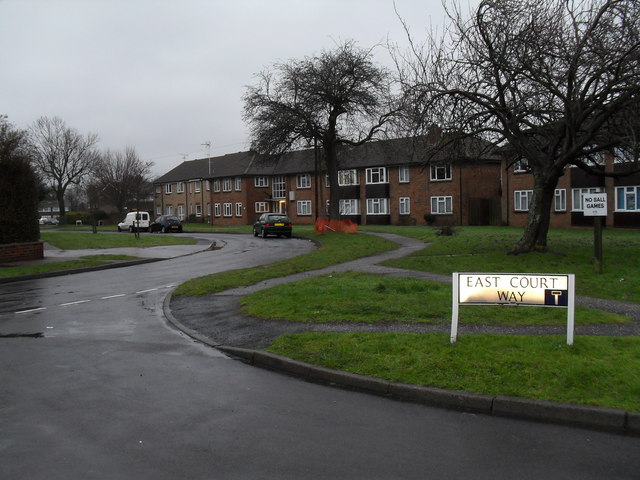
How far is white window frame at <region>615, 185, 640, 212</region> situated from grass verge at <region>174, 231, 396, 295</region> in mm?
18049

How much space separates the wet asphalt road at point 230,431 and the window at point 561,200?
3668 cm

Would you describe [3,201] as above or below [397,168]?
below

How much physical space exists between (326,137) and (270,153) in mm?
3776

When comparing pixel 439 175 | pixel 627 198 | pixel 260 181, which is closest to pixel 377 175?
pixel 439 175

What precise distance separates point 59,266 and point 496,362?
18.4 m

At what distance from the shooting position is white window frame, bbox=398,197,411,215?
167 ft

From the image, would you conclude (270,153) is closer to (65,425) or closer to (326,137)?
(326,137)

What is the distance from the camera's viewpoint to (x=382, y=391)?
20.3 ft

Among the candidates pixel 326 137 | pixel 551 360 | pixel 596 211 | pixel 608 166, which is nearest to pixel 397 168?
pixel 326 137

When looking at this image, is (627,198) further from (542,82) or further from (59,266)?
(59,266)

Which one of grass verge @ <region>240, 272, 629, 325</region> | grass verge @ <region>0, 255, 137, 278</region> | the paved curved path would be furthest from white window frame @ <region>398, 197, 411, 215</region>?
grass verge @ <region>240, 272, 629, 325</region>

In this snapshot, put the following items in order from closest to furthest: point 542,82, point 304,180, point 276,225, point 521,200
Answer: point 542,82 → point 276,225 → point 521,200 → point 304,180

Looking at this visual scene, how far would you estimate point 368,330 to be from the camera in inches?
334

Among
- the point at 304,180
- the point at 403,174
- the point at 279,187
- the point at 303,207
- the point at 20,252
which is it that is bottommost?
the point at 20,252
